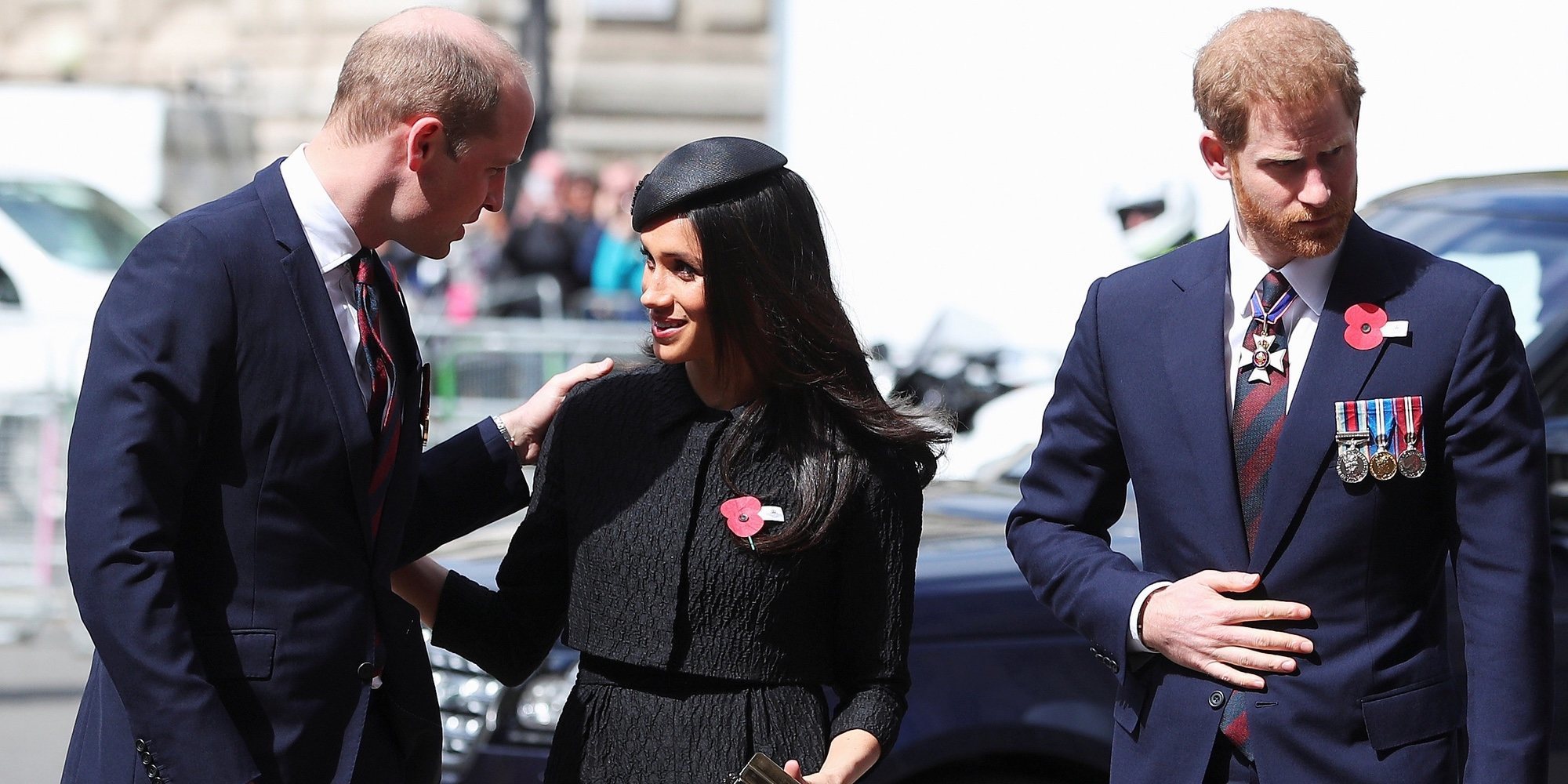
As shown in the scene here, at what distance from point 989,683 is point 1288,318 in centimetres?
130

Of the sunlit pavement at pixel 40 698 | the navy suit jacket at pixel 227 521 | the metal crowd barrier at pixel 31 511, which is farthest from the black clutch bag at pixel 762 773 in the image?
the metal crowd barrier at pixel 31 511

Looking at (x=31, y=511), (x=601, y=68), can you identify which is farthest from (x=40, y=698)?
(x=601, y=68)

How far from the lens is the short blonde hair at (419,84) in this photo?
2525 millimetres

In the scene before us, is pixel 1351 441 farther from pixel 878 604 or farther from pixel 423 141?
pixel 423 141

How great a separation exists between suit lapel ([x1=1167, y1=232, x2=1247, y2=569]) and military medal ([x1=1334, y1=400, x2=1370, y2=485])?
0.15m

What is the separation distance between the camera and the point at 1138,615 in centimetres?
266

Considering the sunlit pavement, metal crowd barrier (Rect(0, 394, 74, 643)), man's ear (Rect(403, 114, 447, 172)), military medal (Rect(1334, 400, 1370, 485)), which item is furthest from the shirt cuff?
metal crowd barrier (Rect(0, 394, 74, 643))

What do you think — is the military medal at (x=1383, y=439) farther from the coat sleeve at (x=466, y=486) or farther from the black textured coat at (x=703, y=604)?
the coat sleeve at (x=466, y=486)

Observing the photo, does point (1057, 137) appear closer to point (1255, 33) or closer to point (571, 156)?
point (1255, 33)

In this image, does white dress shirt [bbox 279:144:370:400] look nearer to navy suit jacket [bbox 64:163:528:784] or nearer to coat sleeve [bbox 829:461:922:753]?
navy suit jacket [bbox 64:163:528:784]

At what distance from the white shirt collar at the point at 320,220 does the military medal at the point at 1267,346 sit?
1343 millimetres

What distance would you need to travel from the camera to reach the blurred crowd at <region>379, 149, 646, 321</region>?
13.5m

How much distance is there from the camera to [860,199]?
27.7ft

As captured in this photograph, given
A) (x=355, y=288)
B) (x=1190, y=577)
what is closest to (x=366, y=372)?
(x=355, y=288)
